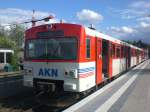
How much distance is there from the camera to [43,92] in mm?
12938

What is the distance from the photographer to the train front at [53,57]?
39.7 ft

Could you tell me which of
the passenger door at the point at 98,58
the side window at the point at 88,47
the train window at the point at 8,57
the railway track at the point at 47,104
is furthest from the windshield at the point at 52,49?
the train window at the point at 8,57

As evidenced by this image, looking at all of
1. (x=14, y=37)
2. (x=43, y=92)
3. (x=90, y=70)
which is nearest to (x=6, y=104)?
(x=43, y=92)

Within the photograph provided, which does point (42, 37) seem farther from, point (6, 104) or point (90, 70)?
point (6, 104)

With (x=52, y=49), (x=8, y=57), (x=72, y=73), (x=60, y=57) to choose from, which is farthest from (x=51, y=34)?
(x=8, y=57)

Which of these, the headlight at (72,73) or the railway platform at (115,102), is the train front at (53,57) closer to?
the headlight at (72,73)

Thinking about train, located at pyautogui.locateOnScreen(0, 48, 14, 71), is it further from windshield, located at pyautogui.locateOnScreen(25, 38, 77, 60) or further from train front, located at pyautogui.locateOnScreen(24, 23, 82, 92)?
train front, located at pyautogui.locateOnScreen(24, 23, 82, 92)

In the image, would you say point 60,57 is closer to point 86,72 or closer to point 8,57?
point 86,72

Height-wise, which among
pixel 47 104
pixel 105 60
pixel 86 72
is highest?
pixel 105 60

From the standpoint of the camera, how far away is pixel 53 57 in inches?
Answer: 493

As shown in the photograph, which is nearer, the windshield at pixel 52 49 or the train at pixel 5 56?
the windshield at pixel 52 49

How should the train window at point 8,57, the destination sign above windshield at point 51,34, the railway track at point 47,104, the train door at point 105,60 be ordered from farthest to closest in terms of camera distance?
the train window at point 8,57 < the train door at point 105,60 < the railway track at point 47,104 < the destination sign above windshield at point 51,34

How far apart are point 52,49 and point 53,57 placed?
0.33 meters

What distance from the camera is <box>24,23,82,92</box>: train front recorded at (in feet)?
39.7
